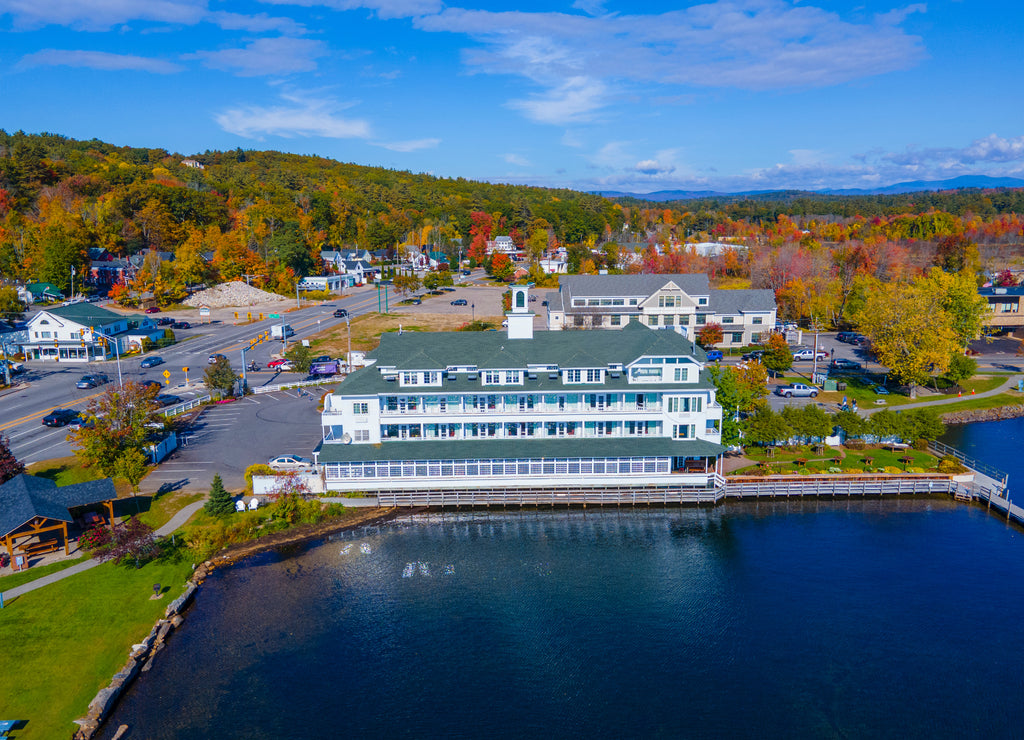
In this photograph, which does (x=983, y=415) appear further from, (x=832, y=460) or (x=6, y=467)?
(x=6, y=467)

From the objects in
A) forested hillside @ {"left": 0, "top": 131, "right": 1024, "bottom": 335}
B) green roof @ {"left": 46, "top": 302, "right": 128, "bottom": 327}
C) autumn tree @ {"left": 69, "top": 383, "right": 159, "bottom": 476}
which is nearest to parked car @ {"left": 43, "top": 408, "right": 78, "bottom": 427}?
autumn tree @ {"left": 69, "top": 383, "right": 159, "bottom": 476}

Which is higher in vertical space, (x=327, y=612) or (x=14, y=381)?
(x=14, y=381)

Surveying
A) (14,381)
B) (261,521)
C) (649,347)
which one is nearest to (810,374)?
(649,347)

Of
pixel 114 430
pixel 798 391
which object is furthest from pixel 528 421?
pixel 798 391

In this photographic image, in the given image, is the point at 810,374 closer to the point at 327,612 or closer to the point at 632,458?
the point at 632,458

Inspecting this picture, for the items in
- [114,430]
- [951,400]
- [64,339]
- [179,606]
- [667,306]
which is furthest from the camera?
[667,306]

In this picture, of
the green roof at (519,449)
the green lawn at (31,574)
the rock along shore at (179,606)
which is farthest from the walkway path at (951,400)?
the green lawn at (31,574)
